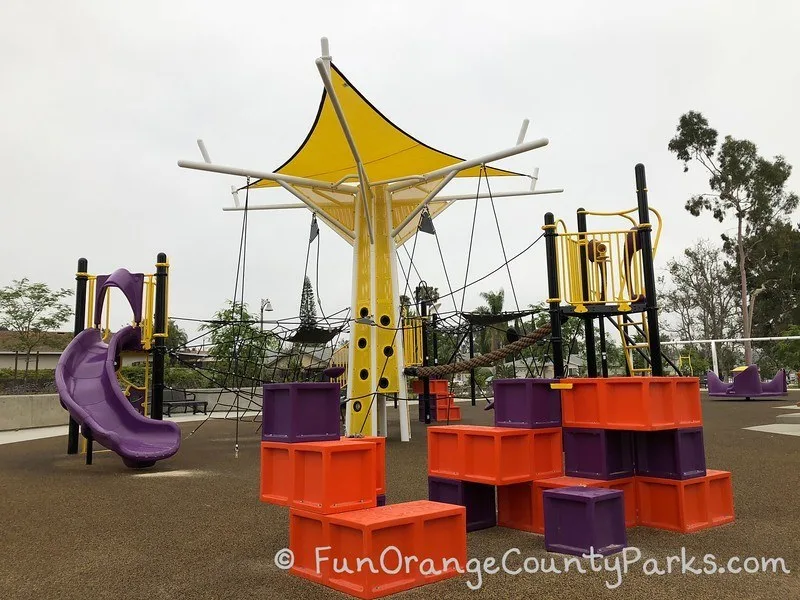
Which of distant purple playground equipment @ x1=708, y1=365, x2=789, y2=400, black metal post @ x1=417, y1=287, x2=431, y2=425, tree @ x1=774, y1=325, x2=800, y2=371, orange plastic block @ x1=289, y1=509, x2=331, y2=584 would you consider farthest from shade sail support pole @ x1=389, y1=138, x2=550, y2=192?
tree @ x1=774, y1=325, x2=800, y2=371

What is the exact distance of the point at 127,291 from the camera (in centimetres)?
1132

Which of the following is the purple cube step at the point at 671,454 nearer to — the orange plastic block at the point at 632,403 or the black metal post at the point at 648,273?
the orange plastic block at the point at 632,403

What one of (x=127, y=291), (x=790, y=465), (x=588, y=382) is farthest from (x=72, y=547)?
(x=790, y=465)

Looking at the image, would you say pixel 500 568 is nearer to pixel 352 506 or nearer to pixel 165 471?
pixel 352 506

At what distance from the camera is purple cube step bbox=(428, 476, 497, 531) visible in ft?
19.3

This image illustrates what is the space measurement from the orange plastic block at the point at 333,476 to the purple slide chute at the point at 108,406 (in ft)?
18.9

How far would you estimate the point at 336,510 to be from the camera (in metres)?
4.48

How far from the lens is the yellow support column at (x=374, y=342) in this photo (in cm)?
1247

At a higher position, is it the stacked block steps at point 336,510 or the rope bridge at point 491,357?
the rope bridge at point 491,357

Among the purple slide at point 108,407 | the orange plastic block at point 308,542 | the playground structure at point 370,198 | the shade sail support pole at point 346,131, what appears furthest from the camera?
the playground structure at point 370,198

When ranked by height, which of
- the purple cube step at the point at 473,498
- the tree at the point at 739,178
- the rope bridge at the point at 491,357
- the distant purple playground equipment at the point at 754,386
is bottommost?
the purple cube step at the point at 473,498

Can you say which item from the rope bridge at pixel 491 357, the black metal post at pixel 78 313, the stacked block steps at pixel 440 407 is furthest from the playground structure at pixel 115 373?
the stacked block steps at pixel 440 407

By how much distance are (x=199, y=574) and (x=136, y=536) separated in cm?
144

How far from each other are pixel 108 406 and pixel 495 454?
7303 millimetres
